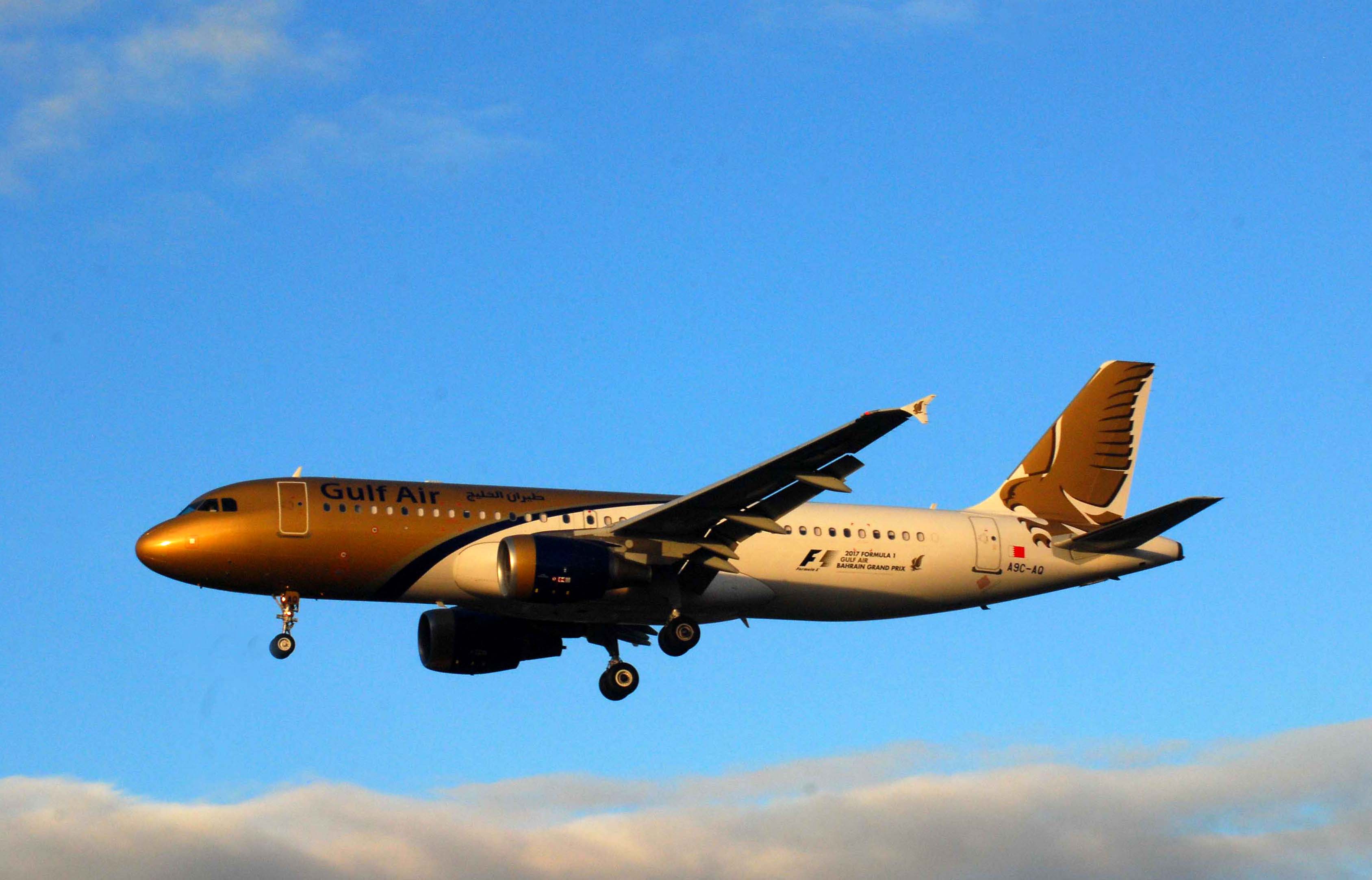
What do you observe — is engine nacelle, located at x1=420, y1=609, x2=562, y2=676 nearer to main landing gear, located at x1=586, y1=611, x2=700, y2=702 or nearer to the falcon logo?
main landing gear, located at x1=586, y1=611, x2=700, y2=702

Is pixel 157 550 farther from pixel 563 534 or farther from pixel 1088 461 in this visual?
pixel 1088 461

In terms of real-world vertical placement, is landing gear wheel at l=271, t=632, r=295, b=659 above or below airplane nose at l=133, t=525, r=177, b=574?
below

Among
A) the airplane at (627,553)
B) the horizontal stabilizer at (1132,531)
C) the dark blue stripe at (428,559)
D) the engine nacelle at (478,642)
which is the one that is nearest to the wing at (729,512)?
the airplane at (627,553)

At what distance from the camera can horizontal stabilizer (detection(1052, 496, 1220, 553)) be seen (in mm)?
37344

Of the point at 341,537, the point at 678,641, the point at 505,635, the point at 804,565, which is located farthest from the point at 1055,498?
the point at 341,537

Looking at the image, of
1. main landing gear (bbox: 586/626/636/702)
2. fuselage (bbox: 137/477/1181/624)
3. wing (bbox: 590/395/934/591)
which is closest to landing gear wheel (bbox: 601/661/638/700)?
main landing gear (bbox: 586/626/636/702)

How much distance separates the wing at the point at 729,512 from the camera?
32.6 meters

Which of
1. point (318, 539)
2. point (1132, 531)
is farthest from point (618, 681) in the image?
point (1132, 531)

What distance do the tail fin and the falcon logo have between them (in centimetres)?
580

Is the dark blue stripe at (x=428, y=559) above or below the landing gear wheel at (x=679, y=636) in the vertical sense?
above

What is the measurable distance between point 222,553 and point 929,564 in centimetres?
1607

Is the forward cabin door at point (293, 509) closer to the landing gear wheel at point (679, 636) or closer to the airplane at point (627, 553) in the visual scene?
the airplane at point (627, 553)

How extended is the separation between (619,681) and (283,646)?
7.92 m

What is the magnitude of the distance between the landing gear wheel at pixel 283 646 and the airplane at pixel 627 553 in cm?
4
